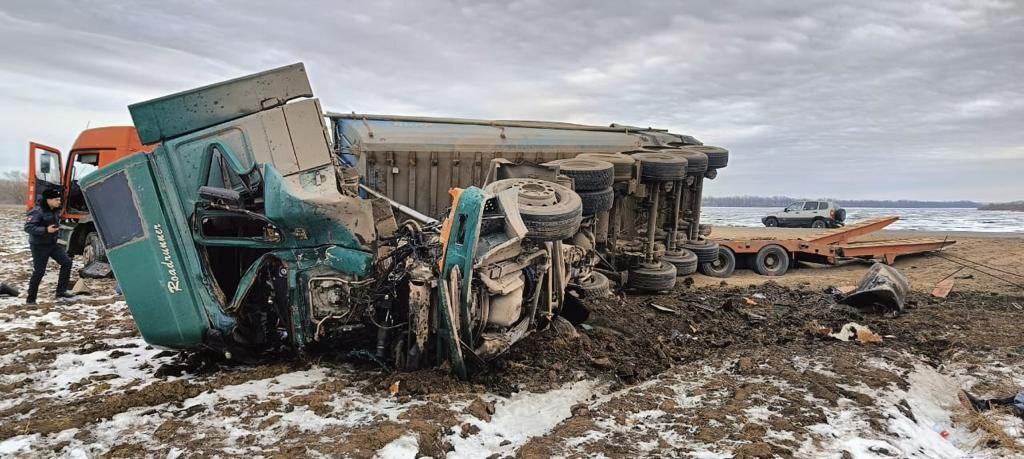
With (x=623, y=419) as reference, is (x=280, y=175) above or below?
above

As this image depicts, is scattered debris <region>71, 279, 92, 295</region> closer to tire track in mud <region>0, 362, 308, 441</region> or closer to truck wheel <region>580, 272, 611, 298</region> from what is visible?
tire track in mud <region>0, 362, 308, 441</region>

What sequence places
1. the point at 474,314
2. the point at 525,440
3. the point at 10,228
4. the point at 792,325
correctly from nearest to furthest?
the point at 525,440 < the point at 474,314 < the point at 792,325 < the point at 10,228

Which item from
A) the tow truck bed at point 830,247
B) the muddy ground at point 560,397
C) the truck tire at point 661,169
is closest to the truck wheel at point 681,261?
the truck tire at point 661,169

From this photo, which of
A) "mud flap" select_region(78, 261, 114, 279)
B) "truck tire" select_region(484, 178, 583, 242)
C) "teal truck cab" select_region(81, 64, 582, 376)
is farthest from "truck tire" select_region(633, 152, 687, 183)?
"mud flap" select_region(78, 261, 114, 279)


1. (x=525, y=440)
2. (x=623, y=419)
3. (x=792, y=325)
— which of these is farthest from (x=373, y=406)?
(x=792, y=325)

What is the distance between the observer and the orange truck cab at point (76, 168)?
10141mm

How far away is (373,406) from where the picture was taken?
379 centimetres

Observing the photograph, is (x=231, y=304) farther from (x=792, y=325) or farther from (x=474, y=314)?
(x=792, y=325)

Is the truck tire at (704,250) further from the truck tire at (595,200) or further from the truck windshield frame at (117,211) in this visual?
the truck windshield frame at (117,211)

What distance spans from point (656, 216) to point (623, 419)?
532cm

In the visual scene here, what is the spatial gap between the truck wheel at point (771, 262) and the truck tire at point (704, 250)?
133 cm

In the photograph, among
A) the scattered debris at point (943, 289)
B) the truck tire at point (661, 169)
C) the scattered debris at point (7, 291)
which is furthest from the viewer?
the scattered debris at point (943, 289)

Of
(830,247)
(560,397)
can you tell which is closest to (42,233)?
(560,397)

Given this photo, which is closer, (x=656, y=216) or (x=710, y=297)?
(x=710, y=297)
